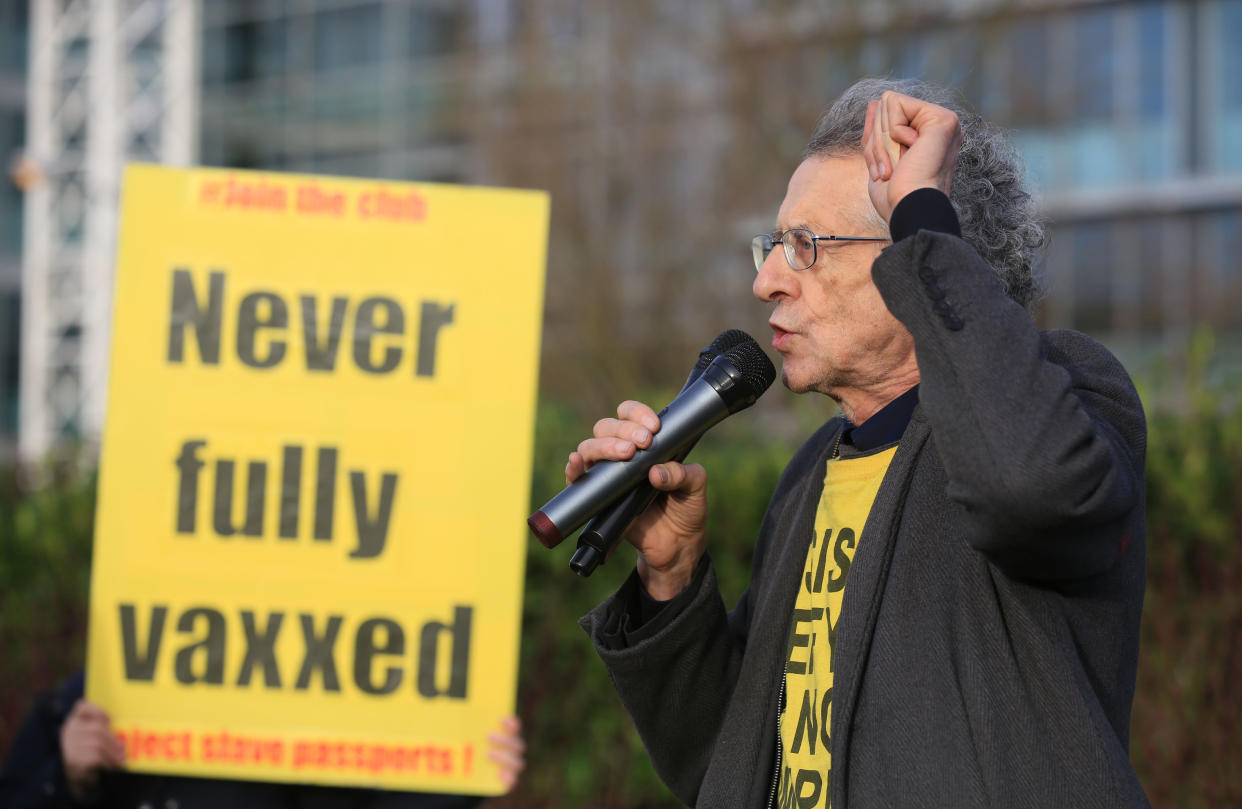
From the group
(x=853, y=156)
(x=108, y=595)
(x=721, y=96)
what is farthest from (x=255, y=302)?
(x=721, y=96)

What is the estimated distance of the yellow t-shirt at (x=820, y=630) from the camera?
2031 millimetres

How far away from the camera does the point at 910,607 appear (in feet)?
6.20

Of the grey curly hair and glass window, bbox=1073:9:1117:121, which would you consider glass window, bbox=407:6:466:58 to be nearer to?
glass window, bbox=1073:9:1117:121

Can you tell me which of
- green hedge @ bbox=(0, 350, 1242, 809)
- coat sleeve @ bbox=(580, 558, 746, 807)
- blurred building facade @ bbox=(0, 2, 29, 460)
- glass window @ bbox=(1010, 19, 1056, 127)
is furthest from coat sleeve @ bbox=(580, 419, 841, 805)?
blurred building facade @ bbox=(0, 2, 29, 460)

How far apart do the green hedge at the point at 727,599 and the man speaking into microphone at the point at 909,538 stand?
8.53 feet

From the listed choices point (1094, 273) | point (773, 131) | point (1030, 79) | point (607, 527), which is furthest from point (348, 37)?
point (607, 527)

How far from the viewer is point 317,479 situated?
10.8 ft

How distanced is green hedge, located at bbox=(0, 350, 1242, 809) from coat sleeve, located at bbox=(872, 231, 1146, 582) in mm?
2971

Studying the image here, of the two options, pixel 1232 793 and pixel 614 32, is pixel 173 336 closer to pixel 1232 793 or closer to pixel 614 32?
pixel 1232 793

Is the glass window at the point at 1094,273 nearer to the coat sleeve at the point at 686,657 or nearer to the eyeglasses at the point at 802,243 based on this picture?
the coat sleeve at the point at 686,657

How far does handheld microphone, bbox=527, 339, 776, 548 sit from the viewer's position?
210 centimetres

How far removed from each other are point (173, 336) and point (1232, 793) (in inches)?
140

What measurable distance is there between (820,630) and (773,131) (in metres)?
8.64

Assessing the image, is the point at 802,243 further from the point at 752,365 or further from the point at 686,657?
the point at 686,657
